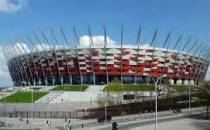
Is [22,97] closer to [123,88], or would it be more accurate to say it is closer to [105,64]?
[123,88]

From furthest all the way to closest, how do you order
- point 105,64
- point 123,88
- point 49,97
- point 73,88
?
point 105,64 → point 73,88 → point 123,88 → point 49,97

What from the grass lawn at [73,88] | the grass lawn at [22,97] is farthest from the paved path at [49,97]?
the grass lawn at [73,88]

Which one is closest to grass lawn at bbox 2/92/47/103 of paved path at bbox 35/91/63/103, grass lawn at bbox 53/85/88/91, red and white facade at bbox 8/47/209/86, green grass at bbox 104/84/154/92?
paved path at bbox 35/91/63/103

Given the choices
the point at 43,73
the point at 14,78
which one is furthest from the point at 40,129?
the point at 14,78

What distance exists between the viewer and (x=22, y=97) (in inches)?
4525

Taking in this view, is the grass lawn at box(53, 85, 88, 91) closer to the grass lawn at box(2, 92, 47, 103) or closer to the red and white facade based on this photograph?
the red and white facade

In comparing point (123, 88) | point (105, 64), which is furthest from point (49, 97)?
point (105, 64)

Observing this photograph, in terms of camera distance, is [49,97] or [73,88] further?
[73,88]

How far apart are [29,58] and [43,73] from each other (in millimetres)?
8019

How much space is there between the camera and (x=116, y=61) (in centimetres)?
13500

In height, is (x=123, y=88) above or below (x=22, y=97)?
above

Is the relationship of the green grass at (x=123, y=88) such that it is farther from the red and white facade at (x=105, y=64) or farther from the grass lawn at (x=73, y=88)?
the grass lawn at (x=73, y=88)

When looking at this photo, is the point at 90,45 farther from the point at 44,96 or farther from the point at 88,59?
the point at 44,96

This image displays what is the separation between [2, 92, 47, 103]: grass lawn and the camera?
4318 inches
